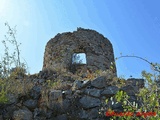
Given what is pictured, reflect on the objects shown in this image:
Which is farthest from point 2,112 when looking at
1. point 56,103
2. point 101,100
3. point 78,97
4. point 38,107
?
point 101,100

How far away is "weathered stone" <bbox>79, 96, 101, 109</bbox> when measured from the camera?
515 cm

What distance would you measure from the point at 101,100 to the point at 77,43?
20.0 ft

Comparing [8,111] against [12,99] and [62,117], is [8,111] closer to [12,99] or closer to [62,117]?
[12,99]

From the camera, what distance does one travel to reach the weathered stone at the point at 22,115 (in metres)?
4.96

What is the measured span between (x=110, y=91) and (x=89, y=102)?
17.8 inches

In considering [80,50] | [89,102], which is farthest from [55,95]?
[80,50]

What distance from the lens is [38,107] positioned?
208 inches

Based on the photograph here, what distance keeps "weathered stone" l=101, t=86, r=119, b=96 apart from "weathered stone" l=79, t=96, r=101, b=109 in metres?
Answer: 0.22

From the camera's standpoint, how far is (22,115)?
499cm

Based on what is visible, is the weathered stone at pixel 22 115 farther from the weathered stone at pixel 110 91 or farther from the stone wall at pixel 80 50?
the stone wall at pixel 80 50

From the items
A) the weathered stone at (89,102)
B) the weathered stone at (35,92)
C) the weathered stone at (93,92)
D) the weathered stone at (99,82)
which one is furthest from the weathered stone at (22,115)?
the weathered stone at (99,82)

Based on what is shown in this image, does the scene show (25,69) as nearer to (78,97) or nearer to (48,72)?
(48,72)

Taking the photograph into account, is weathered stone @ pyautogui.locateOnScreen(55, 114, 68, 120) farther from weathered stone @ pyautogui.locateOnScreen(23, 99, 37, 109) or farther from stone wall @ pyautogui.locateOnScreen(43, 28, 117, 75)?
stone wall @ pyautogui.locateOnScreen(43, 28, 117, 75)

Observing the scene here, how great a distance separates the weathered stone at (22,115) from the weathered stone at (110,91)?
4.47ft
